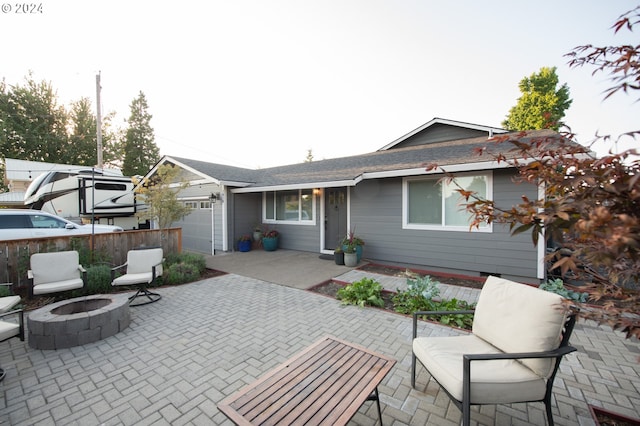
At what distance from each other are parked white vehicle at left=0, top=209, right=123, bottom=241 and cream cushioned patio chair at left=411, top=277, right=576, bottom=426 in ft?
25.9

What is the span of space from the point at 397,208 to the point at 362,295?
3366 millimetres

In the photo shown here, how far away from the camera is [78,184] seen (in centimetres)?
1072

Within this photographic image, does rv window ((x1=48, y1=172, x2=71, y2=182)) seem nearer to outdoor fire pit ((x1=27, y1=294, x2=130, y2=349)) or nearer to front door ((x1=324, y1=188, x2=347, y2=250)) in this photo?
outdoor fire pit ((x1=27, y1=294, x2=130, y2=349))

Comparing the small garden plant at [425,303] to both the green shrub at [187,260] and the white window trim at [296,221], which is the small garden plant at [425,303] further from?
the white window trim at [296,221]

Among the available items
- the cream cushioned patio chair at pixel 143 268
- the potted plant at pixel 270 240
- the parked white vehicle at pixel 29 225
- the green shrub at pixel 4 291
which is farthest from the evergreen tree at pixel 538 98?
the green shrub at pixel 4 291

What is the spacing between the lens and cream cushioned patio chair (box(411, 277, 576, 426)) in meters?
1.75

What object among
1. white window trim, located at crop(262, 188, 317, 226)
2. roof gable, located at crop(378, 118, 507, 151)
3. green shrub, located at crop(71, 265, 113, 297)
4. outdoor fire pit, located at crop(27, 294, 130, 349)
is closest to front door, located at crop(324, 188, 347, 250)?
white window trim, located at crop(262, 188, 317, 226)

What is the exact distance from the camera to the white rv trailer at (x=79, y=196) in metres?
10.5

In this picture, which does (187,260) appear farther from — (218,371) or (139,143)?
(139,143)

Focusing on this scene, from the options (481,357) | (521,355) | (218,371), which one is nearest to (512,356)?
(521,355)

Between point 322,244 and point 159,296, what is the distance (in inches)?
208

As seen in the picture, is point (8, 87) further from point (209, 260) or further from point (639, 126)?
point (639, 126)

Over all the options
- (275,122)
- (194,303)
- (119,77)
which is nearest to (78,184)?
(119,77)

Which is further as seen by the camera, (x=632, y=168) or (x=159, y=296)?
(x=159, y=296)
